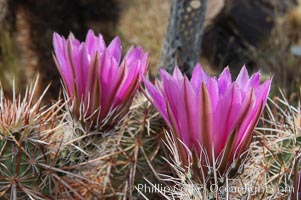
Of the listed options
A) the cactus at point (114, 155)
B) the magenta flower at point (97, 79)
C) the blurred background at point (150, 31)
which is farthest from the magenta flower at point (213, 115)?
the blurred background at point (150, 31)

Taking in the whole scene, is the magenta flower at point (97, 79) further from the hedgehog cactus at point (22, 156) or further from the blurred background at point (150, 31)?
the blurred background at point (150, 31)

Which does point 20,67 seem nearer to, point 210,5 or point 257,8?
point 210,5

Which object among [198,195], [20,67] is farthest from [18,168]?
[20,67]

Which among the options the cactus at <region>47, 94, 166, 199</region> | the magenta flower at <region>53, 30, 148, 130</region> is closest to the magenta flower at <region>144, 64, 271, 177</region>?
the magenta flower at <region>53, 30, 148, 130</region>

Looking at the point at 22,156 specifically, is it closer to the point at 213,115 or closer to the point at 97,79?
the point at 97,79

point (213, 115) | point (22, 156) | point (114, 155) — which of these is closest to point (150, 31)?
point (114, 155)
